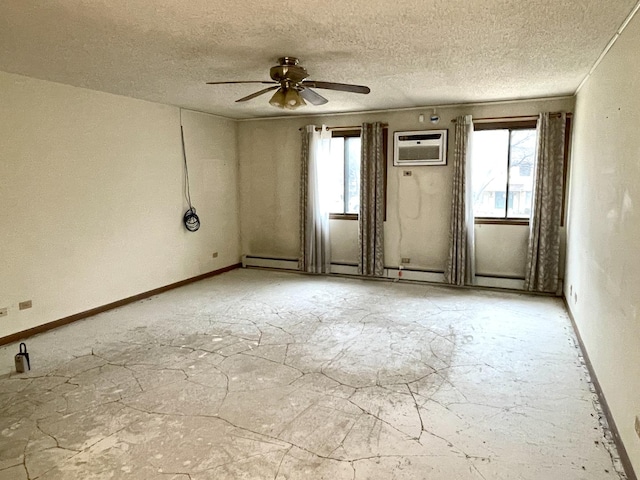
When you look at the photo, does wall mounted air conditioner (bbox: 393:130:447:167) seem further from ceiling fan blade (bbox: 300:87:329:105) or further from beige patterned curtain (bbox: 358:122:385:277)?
ceiling fan blade (bbox: 300:87:329:105)

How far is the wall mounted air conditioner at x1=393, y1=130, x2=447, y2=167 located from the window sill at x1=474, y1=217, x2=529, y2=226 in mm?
879

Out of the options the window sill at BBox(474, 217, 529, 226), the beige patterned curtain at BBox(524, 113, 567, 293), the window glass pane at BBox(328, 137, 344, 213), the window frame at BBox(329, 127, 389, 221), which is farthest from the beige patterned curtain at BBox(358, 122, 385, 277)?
the beige patterned curtain at BBox(524, 113, 567, 293)

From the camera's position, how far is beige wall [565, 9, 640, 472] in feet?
6.94

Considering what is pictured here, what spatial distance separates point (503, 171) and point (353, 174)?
2025mm

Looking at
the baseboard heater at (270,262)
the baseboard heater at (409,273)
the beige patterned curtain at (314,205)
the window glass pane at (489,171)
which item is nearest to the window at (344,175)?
the beige patterned curtain at (314,205)

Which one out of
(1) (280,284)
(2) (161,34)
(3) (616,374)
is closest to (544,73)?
(3) (616,374)

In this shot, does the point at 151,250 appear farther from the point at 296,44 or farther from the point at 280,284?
the point at 296,44

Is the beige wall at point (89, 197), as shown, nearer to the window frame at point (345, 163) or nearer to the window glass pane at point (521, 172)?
the window frame at point (345, 163)

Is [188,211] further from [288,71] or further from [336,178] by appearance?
[288,71]

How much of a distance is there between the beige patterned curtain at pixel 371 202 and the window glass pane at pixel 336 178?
459 millimetres

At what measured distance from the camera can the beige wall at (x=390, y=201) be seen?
5.41 meters

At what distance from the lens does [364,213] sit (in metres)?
5.92

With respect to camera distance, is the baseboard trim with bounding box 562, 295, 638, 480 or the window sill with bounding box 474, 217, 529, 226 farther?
the window sill with bounding box 474, 217, 529, 226

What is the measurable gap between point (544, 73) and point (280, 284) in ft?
12.9
